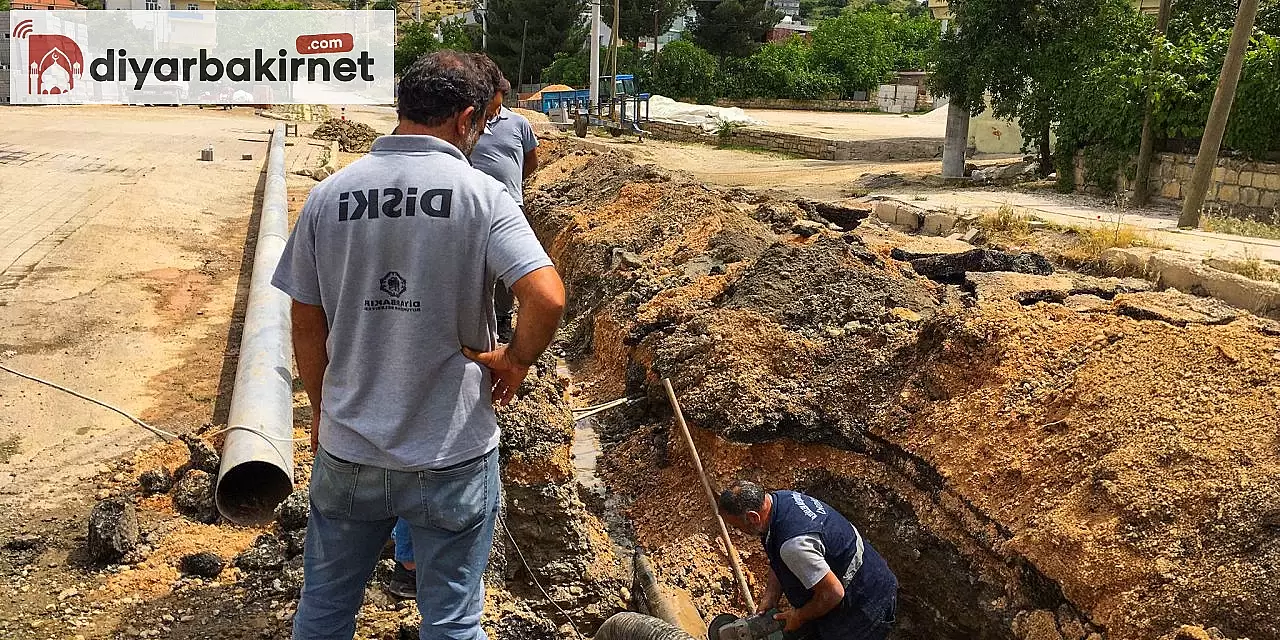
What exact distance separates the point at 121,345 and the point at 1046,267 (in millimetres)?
6925

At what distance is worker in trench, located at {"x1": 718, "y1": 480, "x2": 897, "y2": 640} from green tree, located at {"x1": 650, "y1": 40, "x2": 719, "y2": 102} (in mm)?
38203

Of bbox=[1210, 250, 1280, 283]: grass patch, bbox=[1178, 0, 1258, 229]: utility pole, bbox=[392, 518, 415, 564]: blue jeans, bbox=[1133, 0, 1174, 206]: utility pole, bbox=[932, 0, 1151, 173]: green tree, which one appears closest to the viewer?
bbox=[392, 518, 415, 564]: blue jeans

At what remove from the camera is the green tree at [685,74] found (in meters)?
41.2

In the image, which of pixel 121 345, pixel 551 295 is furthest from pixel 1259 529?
pixel 121 345

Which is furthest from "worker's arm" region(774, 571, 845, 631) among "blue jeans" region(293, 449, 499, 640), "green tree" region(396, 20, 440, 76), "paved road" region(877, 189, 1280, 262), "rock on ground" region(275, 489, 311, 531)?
"green tree" region(396, 20, 440, 76)

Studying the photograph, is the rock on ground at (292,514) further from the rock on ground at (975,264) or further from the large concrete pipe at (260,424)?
the rock on ground at (975,264)

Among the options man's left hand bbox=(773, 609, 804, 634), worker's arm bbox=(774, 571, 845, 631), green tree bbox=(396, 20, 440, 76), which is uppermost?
green tree bbox=(396, 20, 440, 76)

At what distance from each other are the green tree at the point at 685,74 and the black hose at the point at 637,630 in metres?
38.3

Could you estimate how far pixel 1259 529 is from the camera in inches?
155

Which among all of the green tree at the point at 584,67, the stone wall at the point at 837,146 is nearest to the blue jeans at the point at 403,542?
the stone wall at the point at 837,146

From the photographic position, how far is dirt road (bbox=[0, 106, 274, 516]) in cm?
521

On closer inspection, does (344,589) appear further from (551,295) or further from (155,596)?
(155,596)

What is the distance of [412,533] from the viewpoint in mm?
2541

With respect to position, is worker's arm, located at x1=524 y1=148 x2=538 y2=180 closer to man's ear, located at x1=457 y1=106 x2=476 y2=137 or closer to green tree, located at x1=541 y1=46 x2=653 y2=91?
man's ear, located at x1=457 y1=106 x2=476 y2=137
